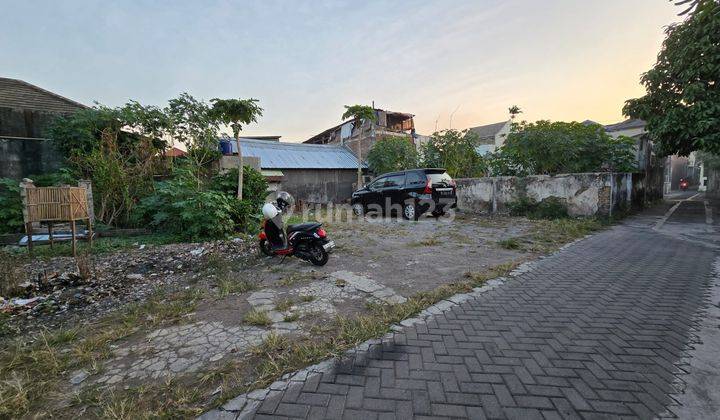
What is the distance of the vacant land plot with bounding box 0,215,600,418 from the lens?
2162 mm

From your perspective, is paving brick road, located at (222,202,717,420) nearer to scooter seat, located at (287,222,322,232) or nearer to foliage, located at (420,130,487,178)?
scooter seat, located at (287,222,322,232)

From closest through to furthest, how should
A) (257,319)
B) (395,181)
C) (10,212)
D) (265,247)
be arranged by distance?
(257,319), (265,247), (10,212), (395,181)

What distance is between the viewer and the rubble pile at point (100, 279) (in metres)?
3.66

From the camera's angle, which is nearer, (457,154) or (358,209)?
(358,209)

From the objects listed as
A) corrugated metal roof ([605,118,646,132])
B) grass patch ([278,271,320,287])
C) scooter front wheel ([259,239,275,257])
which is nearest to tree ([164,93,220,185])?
scooter front wheel ([259,239,275,257])

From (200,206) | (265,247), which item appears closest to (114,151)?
(200,206)

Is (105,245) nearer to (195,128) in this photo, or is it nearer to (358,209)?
(195,128)

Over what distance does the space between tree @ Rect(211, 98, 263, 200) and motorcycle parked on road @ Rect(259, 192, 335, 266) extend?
9.85 feet

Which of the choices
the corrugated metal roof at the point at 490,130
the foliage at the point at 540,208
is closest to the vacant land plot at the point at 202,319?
the foliage at the point at 540,208

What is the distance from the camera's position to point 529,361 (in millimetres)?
2463

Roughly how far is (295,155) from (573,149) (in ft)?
48.4

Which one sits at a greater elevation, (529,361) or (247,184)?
(247,184)

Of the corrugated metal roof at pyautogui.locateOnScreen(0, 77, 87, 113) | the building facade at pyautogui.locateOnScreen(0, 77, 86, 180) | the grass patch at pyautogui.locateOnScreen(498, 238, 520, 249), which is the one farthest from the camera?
the corrugated metal roof at pyautogui.locateOnScreen(0, 77, 87, 113)

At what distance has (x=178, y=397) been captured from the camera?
206 cm
